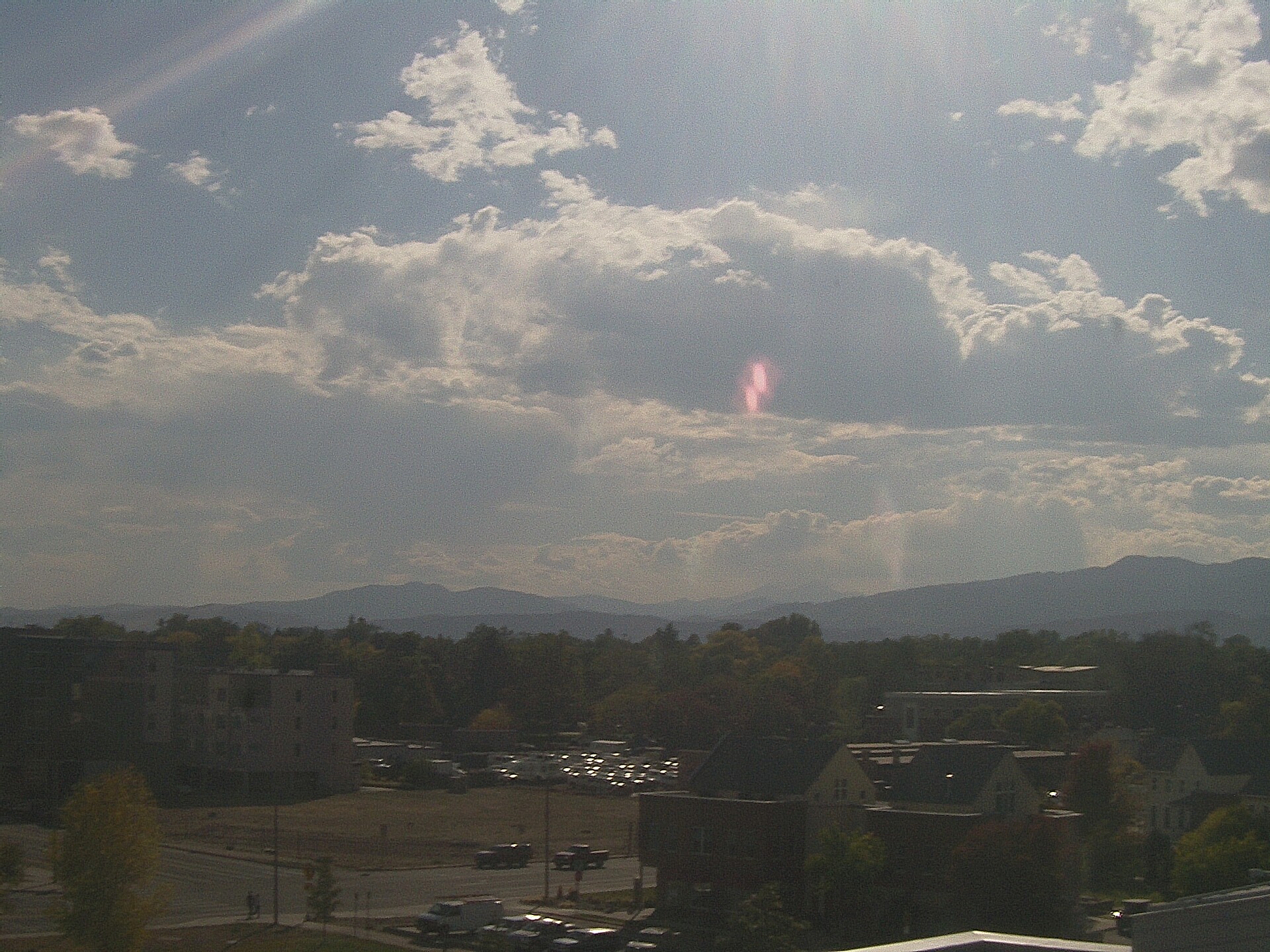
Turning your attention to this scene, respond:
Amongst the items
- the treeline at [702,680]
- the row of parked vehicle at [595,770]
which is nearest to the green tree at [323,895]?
the row of parked vehicle at [595,770]

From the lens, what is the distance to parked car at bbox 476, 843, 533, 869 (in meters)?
51.6

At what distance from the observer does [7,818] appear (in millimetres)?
60250

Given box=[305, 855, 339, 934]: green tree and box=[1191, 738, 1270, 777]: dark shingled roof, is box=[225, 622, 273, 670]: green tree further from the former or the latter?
box=[1191, 738, 1270, 777]: dark shingled roof

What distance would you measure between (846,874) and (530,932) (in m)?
10.4

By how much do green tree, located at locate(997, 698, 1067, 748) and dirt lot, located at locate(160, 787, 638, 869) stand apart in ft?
89.5

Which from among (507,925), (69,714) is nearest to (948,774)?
(507,925)

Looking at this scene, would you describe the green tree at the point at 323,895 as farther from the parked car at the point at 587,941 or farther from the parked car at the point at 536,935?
the parked car at the point at 587,941

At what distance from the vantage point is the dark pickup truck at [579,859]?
5128 centimetres

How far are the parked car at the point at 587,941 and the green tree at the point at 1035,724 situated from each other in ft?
175

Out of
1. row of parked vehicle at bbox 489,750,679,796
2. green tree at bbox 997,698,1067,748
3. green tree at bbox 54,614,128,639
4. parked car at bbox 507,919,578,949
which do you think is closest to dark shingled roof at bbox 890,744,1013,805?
parked car at bbox 507,919,578,949

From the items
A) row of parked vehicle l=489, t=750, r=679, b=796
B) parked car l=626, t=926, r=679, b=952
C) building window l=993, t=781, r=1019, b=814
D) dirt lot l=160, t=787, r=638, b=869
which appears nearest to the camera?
parked car l=626, t=926, r=679, b=952

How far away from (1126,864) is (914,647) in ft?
288

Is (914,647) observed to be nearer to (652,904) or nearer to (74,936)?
(652,904)

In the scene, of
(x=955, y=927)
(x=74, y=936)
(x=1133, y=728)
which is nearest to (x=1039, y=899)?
(x=955, y=927)
